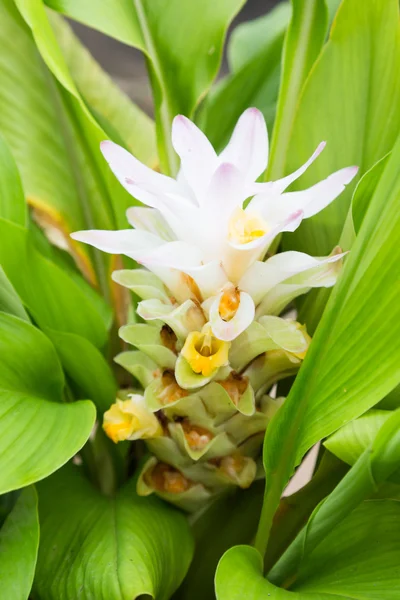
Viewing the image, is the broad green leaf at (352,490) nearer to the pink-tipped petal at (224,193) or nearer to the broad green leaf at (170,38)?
the pink-tipped petal at (224,193)

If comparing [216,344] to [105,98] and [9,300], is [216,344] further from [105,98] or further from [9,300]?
[105,98]

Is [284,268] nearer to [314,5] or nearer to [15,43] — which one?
[314,5]

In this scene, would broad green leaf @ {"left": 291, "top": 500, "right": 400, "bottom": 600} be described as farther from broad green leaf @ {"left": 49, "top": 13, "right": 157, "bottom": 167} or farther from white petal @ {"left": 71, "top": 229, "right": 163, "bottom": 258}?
broad green leaf @ {"left": 49, "top": 13, "right": 157, "bottom": 167}

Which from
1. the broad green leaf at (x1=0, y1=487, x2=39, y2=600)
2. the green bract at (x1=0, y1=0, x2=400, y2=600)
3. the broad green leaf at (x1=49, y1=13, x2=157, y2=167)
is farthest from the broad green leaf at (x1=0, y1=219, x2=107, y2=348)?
the broad green leaf at (x1=49, y1=13, x2=157, y2=167)

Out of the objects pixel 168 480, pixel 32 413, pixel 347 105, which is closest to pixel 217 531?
pixel 168 480

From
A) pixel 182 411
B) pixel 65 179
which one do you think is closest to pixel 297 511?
pixel 182 411
